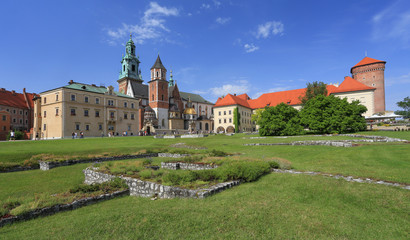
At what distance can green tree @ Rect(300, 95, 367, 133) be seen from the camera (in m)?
35.5

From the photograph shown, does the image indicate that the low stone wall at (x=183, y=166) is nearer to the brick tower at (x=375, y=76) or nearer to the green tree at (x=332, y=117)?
the green tree at (x=332, y=117)

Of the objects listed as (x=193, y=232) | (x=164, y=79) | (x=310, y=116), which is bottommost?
(x=193, y=232)

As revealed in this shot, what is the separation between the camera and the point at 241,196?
7.29 m

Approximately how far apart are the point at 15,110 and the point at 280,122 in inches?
2996

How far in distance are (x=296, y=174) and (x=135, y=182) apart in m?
7.31

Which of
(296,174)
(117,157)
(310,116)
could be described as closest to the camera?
Answer: (296,174)

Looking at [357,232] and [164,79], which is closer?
[357,232]

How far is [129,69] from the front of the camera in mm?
85500

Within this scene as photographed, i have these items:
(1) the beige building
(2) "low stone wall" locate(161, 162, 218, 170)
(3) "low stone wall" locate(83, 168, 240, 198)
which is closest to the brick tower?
(1) the beige building

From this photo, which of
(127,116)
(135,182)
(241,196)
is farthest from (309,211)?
(127,116)

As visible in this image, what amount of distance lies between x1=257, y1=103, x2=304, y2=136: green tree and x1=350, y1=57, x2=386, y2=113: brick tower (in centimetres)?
4967

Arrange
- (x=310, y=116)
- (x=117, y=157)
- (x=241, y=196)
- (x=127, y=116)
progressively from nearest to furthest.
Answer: (x=241, y=196) → (x=117, y=157) → (x=310, y=116) → (x=127, y=116)

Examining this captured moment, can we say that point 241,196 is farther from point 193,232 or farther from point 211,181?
point 193,232

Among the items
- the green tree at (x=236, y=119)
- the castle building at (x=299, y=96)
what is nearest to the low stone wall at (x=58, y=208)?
the green tree at (x=236, y=119)
